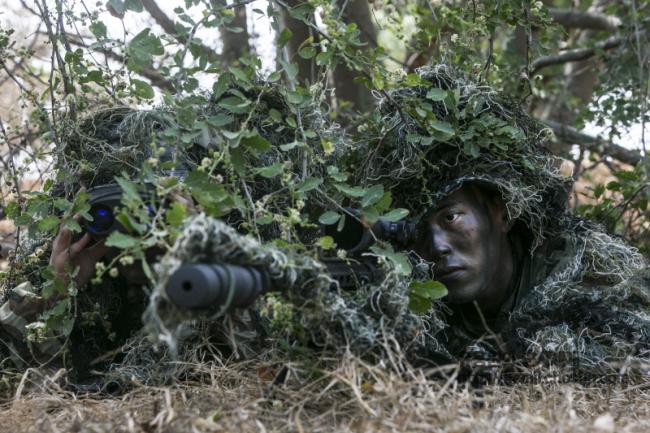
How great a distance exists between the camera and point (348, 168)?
3652 mm

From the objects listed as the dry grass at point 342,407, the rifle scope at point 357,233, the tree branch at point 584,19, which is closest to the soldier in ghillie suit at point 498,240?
the rifle scope at point 357,233

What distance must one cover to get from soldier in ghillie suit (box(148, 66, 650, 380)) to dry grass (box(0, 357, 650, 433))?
0.41 m

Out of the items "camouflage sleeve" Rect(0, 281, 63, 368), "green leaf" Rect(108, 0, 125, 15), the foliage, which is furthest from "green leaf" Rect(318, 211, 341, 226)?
"camouflage sleeve" Rect(0, 281, 63, 368)

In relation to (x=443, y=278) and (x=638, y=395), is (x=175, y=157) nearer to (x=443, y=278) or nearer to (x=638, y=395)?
(x=443, y=278)

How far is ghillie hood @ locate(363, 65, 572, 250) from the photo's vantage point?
333 cm

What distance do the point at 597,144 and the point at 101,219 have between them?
3332 mm

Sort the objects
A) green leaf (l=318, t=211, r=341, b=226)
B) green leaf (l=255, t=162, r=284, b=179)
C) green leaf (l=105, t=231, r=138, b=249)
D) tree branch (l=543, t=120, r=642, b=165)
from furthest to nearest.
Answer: tree branch (l=543, t=120, r=642, b=165) → green leaf (l=318, t=211, r=341, b=226) → green leaf (l=255, t=162, r=284, b=179) → green leaf (l=105, t=231, r=138, b=249)

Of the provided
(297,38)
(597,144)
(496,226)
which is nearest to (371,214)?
(496,226)

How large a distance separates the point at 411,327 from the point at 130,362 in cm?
118

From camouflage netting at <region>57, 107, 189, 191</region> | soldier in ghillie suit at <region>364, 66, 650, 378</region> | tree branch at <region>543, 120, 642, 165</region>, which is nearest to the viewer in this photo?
camouflage netting at <region>57, 107, 189, 191</region>

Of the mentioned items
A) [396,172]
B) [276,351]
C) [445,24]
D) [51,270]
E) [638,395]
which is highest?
[445,24]

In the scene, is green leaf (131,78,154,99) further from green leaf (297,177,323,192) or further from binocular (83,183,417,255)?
green leaf (297,177,323,192)

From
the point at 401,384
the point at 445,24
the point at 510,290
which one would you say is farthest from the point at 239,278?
the point at 445,24

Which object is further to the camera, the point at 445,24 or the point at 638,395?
the point at 445,24
